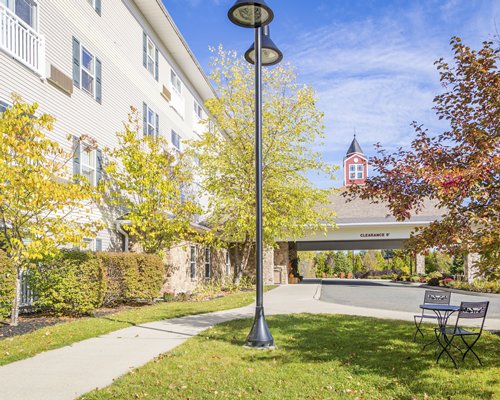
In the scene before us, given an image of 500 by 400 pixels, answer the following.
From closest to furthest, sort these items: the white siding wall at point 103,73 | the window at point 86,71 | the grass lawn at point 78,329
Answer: the grass lawn at point 78,329 → the white siding wall at point 103,73 → the window at point 86,71

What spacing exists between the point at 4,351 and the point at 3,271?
9.30 ft

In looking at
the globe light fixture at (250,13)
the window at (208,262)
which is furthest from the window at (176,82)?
the globe light fixture at (250,13)

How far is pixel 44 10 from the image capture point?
1300 centimetres

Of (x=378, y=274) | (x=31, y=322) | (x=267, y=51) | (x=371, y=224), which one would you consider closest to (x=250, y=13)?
(x=267, y=51)

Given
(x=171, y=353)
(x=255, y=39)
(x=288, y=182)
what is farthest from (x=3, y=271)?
(x=288, y=182)

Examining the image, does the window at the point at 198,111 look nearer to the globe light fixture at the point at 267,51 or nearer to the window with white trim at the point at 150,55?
the window with white trim at the point at 150,55

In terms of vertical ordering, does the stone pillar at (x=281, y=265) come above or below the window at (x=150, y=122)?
below

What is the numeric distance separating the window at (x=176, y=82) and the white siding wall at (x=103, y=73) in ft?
2.55

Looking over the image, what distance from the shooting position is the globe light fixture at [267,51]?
869 centimetres

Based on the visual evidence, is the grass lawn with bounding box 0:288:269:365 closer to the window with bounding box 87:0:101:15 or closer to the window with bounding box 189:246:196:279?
the window with bounding box 189:246:196:279

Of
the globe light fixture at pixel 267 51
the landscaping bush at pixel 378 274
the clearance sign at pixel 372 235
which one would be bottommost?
the landscaping bush at pixel 378 274

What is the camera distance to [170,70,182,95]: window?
76.7 feet

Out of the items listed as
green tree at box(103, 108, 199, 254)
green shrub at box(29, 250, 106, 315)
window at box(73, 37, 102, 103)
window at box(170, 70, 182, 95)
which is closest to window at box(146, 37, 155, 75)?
window at box(170, 70, 182, 95)

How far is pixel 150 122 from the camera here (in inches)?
795
